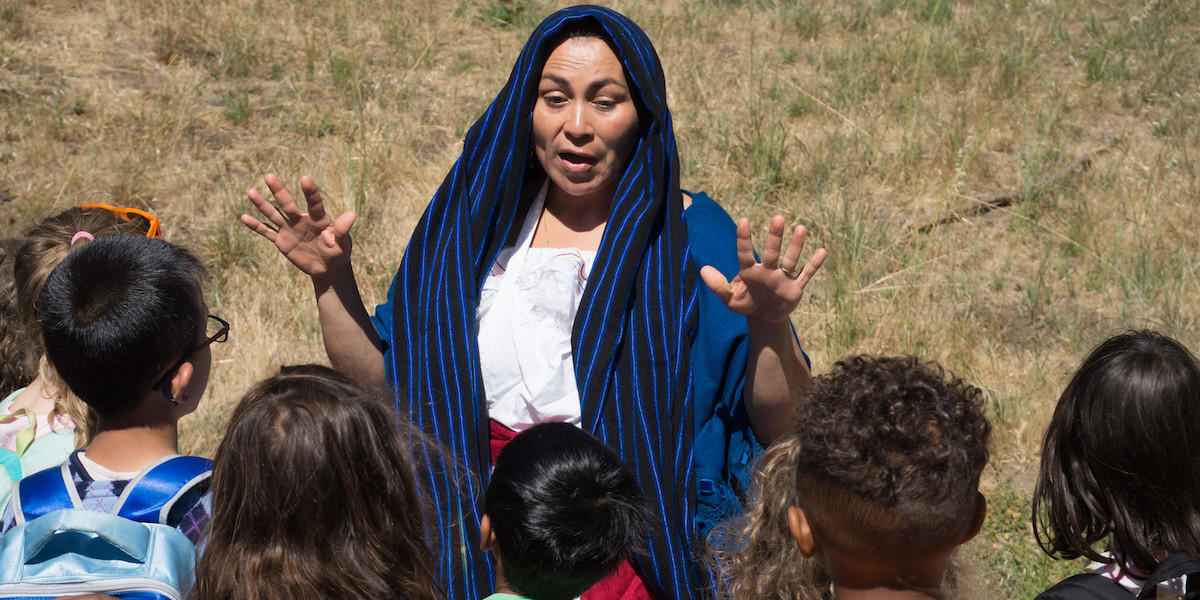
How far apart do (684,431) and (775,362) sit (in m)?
0.29

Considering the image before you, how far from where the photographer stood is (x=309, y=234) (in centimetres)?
260

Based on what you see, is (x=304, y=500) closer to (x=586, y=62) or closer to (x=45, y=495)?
(x=45, y=495)

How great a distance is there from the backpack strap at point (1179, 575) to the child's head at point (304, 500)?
3.94 ft

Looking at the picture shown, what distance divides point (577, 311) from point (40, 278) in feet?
4.13

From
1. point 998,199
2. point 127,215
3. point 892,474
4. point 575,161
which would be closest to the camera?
point 892,474

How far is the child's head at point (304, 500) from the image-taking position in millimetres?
1694

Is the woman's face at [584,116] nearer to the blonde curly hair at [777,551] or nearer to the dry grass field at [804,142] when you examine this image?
the blonde curly hair at [777,551]

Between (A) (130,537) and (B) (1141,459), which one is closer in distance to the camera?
(A) (130,537)

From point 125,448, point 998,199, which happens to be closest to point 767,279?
point 125,448

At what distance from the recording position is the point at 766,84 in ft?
20.9

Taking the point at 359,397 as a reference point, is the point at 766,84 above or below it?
below

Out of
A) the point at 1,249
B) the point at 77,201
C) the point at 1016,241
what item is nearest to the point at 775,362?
the point at 1,249

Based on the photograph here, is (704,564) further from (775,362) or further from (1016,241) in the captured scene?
(1016,241)

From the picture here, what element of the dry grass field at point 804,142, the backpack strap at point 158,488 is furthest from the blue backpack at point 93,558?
the dry grass field at point 804,142
